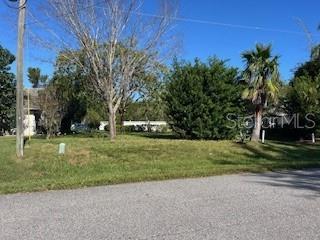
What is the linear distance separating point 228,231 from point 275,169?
28.2 feet

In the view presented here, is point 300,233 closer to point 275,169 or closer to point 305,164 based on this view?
point 275,169

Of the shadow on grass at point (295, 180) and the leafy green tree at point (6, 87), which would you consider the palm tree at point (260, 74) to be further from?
the leafy green tree at point (6, 87)

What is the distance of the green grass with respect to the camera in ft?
39.4

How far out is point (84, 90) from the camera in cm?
4538

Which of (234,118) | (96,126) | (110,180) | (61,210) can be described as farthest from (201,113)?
(96,126)

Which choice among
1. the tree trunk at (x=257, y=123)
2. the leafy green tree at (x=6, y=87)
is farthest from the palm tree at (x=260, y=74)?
the leafy green tree at (x=6, y=87)

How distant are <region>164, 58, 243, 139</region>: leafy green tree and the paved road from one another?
14.7 m

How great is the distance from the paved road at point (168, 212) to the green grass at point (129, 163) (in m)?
1.33

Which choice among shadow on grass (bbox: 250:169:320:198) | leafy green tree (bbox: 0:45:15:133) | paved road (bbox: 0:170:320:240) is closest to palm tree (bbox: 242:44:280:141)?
shadow on grass (bbox: 250:169:320:198)

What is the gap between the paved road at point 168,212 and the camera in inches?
263

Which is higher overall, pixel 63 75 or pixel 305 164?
pixel 63 75

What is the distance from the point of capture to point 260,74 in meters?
27.9

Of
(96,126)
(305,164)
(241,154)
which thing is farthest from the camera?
(96,126)

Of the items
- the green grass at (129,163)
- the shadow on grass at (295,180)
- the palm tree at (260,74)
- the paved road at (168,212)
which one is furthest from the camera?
the palm tree at (260,74)
